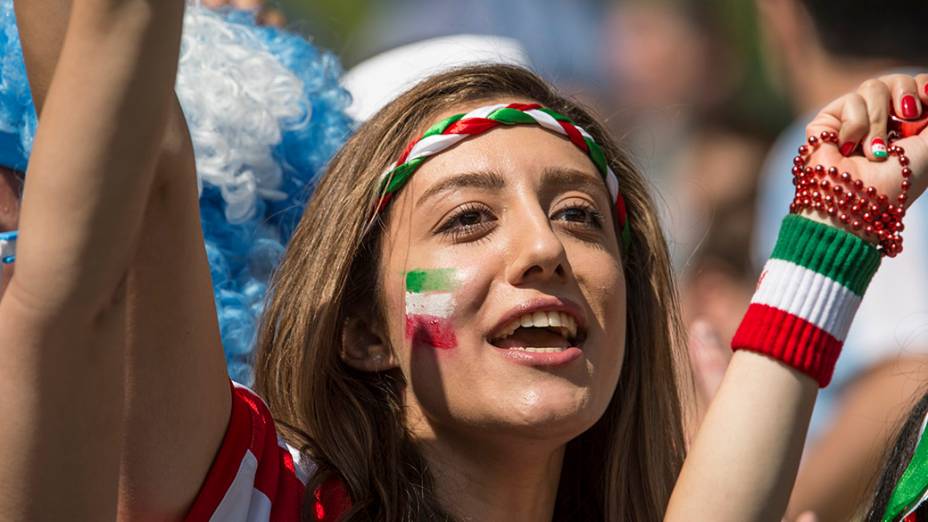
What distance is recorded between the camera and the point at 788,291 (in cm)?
202

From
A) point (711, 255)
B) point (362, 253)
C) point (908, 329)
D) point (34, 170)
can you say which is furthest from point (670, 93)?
point (34, 170)

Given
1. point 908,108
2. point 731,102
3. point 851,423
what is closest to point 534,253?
point 908,108

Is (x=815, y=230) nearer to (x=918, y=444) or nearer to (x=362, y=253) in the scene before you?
(x=918, y=444)

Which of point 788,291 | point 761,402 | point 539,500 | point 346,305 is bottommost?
point 539,500

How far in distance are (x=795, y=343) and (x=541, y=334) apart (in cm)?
39

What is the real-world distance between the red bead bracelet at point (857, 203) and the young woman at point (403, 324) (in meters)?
0.03

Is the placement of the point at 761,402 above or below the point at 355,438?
above

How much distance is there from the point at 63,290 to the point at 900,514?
51.7 inches

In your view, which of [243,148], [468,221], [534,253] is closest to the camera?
[534,253]

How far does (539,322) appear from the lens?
210cm

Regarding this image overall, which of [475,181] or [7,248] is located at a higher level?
[475,181]

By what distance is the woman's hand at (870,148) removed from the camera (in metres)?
2.05

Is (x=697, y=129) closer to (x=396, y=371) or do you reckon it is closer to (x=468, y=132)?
(x=468, y=132)

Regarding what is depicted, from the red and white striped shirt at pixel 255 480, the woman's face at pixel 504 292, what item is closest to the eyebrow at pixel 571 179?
the woman's face at pixel 504 292
